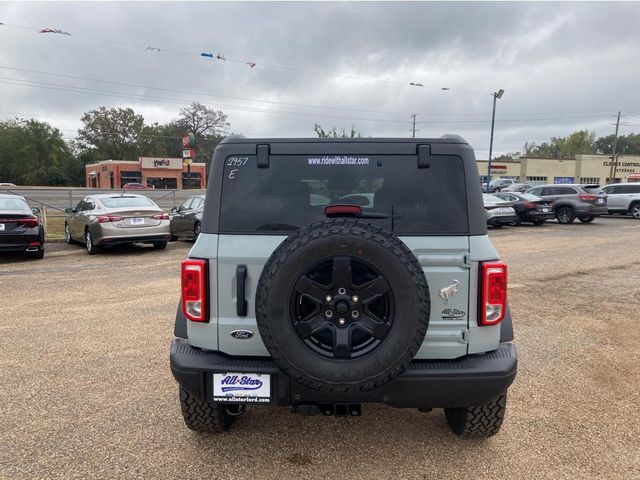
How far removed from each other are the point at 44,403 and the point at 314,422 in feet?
6.72

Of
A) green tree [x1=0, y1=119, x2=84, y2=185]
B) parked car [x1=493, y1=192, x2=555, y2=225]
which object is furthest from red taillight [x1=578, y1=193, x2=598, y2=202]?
green tree [x1=0, y1=119, x2=84, y2=185]

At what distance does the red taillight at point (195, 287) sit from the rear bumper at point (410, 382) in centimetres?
26

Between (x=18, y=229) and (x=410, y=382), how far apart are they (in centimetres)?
982

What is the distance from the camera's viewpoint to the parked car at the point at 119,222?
415 inches

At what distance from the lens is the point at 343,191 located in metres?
2.76

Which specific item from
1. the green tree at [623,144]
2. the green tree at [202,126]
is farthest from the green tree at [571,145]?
the green tree at [202,126]

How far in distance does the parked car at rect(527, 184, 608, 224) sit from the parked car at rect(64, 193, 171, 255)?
16354 mm

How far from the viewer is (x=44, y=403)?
352 centimetres

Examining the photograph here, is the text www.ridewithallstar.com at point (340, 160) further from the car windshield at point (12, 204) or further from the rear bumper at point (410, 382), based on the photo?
the car windshield at point (12, 204)

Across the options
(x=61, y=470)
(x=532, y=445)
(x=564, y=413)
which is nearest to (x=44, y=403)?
(x=61, y=470)

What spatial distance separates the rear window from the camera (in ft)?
8.71

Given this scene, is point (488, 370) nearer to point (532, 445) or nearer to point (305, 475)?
point (532, 445)

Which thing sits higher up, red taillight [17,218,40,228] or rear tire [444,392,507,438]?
red taillight [17,218,40,228]

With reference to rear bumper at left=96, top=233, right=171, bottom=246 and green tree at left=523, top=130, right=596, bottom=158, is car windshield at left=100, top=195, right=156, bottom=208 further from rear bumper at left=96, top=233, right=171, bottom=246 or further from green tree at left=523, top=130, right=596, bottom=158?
green tree at left=523, top=130, right=596, bottom=158
